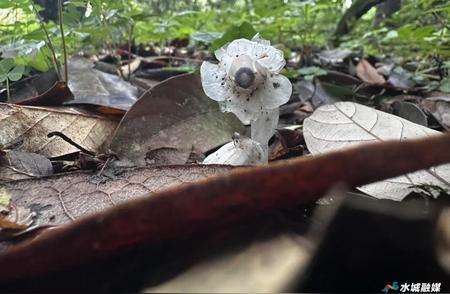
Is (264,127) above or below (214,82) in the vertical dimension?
below

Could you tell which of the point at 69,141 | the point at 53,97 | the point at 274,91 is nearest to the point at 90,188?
the point at 69,141

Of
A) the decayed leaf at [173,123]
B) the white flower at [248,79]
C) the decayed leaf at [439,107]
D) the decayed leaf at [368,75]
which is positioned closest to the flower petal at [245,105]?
the white flower at [248,79]

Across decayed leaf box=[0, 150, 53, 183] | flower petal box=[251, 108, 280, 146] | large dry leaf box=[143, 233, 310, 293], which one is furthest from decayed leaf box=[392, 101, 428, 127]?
decayed leaf box=[0, 150, 53, 183]

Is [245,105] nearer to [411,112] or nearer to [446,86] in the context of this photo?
[411,112]

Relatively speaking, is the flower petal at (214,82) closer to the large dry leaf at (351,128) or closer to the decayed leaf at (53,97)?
the large dry leaf at (351,128)

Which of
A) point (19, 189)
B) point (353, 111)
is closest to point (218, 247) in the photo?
point (19, 189)

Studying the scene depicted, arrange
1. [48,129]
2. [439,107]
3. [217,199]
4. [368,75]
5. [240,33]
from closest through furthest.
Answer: [217,199] → [48,129] → [240,33] → [439,107] → [368,75]
